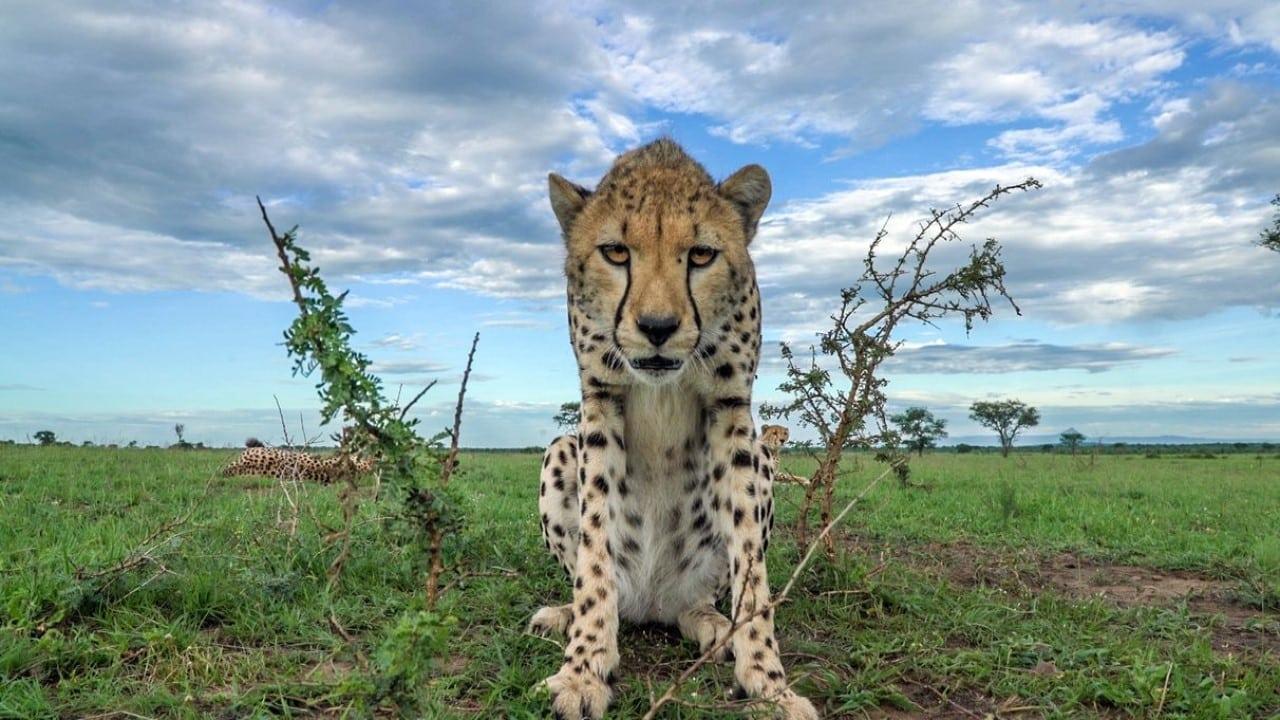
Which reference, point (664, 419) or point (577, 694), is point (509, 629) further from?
point (664, 419)

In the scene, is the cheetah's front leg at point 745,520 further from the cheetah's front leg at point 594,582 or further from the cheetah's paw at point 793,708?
the cheetah's front leg at point 594,582

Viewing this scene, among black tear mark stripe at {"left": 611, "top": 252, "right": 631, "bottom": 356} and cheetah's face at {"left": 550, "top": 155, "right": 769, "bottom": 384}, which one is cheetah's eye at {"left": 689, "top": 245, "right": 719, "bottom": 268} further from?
black tear mark stripe at {"left": 611, "top": 252, "right": 631, "bottom": 356}

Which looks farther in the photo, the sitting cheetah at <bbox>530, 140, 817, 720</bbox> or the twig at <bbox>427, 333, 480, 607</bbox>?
the sitting cheetah at <bbox>530, 140, 817, 720</bbox>

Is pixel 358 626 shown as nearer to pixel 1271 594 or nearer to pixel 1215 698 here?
pixel 1215 698

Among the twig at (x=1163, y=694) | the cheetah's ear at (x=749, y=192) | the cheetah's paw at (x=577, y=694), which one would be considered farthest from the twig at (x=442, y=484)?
the twig at (x=1163, y=694)

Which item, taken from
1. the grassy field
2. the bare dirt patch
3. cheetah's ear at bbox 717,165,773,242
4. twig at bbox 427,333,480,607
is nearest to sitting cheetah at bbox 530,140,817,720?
cheetah's ear at bbox 717,165,773,242

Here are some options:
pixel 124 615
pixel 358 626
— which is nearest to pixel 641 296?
pixel 358 626

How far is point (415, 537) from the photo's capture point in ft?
7.51

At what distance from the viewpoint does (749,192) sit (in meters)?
3.70

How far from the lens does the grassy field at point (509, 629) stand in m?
3.01

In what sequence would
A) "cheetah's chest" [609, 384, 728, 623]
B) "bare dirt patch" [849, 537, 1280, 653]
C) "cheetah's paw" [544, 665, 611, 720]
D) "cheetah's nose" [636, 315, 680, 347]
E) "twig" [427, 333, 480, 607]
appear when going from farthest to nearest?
"bare dirt patch" [849, 537, 1280, 653], "cheetah's chest" [609, 384, 728, 623], "cheetah's nose" [636, 315, 680, 347], "cheetah's paw" [544, 665, 611, 720], "twig" [427, 333, 480, 607]

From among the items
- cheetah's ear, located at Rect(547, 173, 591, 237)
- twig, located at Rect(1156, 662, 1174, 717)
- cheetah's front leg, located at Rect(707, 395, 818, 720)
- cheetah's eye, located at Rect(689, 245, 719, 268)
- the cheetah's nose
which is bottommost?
twig, located at Rect(1156, 662, 1174, 717)

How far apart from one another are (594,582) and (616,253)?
3.95 feet

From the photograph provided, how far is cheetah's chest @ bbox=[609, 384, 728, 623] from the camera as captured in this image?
142 inches
